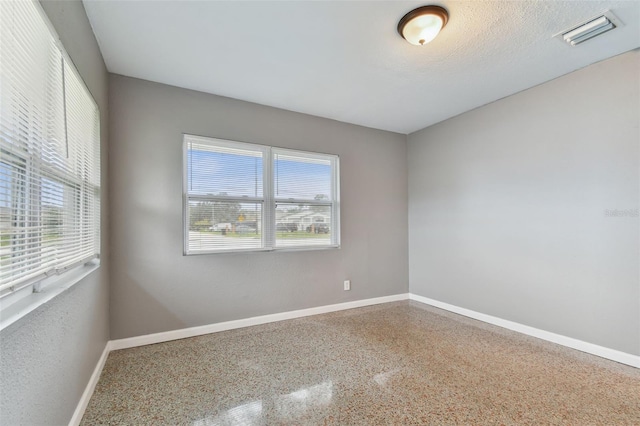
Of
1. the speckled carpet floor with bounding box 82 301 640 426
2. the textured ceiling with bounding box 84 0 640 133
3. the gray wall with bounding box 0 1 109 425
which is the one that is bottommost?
the speckled carpet floor with bounding box 82 301 640 426

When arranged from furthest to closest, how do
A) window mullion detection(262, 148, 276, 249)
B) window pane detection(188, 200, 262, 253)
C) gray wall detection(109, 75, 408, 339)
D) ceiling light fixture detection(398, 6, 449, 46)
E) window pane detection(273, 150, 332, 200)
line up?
window pane detection(273, 150, 332, 200) < window mullion detection(262, 148, 276, 249) < window pane detection(188, 200, 262, 253) < gray wall detection(109, 75, 408, 339) < ceiling light fixture detection(398, 6, 449, 46)

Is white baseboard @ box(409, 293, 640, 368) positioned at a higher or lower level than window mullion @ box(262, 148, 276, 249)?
lower

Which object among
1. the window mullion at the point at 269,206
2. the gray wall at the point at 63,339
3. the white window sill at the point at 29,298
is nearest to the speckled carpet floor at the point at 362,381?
the gray wall at the point at 63,339

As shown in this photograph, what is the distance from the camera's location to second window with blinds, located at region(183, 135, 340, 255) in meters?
3.01

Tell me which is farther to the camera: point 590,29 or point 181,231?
point 181,231

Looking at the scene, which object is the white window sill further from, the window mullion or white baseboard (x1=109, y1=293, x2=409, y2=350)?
the window mullion

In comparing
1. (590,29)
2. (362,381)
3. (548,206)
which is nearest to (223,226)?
(362,381)

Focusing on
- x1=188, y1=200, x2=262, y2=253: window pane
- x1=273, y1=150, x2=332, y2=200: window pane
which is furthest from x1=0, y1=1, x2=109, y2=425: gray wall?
x1=273, y1=150, x2=332, y2=200: window pane

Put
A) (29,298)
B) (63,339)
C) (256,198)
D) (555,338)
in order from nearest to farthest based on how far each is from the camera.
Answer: (29,298) → (63,339) → (555,338) → (256,198)

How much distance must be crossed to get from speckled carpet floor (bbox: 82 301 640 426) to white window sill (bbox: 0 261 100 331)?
2.99 feet

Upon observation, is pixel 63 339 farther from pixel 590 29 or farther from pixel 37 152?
pixel 590 29

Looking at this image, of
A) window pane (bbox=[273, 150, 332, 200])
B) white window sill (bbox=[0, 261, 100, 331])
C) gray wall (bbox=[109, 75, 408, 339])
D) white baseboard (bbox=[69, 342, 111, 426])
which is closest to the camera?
white window sill (bbox=[0, 261, 100, 331])

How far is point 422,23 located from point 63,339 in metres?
2.89

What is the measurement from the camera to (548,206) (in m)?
2.84
